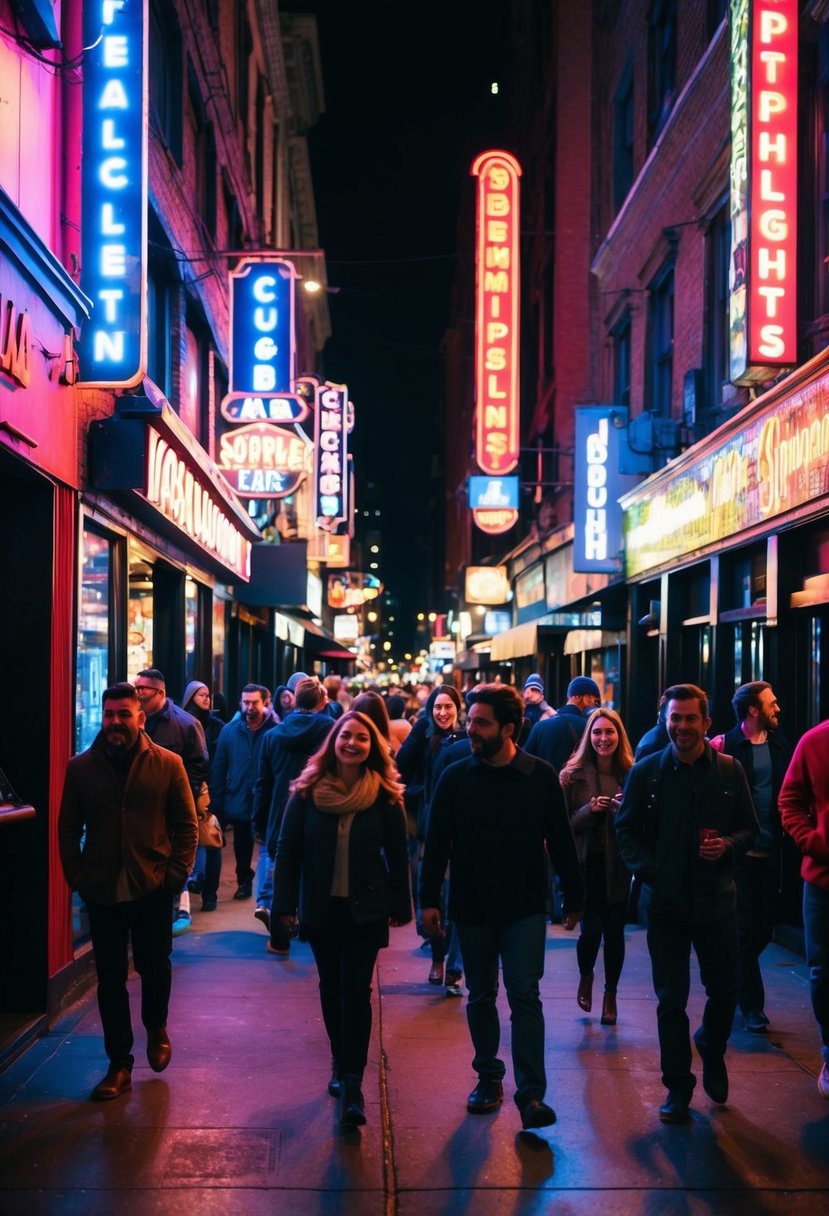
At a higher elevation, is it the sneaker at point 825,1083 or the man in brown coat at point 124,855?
the man in brown coat at point 124,855

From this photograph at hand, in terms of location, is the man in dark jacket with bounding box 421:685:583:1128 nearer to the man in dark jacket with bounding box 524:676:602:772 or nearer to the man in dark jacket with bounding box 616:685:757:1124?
the man in dark jacket with bounding box 616:685:757:1124

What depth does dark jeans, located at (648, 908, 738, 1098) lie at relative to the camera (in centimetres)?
591

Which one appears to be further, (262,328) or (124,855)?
(262,328)

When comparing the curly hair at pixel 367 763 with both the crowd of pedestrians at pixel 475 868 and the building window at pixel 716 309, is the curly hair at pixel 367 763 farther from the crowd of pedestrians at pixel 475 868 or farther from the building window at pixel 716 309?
the building window at pixel 716 309

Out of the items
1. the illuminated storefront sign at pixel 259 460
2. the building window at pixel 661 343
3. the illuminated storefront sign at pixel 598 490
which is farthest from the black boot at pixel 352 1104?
the illuminated storefront sign at pixel 259 460

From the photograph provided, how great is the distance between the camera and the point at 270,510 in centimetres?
2592

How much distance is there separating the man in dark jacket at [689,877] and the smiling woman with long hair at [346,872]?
124 cm

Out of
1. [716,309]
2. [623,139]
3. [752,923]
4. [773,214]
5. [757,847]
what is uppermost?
[623,139]

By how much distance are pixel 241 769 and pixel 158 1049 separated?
555 cm

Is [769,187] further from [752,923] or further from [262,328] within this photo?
[262,328]

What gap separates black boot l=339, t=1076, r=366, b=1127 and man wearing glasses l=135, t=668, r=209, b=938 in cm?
428

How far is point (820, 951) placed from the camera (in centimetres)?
588

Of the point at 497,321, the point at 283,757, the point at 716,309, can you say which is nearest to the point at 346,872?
the point at 283,757

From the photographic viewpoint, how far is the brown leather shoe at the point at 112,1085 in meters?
6.00
